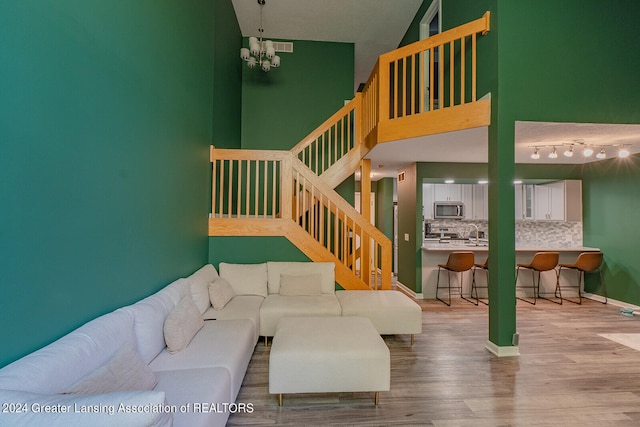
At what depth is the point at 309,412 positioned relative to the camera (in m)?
2.20

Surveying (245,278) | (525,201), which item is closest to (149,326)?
(245,278)

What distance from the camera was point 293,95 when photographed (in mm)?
6312

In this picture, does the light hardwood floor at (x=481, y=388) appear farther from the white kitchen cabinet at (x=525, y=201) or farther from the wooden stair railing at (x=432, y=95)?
the white kitchen cabinet at (x=525, y=201)

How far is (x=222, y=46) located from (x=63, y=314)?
449cm

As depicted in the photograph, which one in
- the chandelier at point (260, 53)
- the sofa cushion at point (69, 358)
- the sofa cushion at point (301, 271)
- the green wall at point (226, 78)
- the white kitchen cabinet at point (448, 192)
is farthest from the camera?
the white kitchen cabinet at point (448, 192)

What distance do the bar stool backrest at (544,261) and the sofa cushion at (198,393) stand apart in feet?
17.9

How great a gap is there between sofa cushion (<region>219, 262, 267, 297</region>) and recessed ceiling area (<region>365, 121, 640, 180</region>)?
2439 mm

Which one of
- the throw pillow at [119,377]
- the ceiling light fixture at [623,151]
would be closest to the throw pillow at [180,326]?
the throw pillow at [119,377]

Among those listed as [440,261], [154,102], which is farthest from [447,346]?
[154,102]

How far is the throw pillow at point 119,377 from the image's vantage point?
1.32 metres

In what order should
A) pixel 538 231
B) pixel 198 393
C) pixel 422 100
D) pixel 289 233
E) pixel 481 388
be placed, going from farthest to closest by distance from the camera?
pixel 538 231 < pixel 289 233 < pixel 422 100 < pixel 481 388 < pixel 198 393

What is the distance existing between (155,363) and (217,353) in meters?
0.39

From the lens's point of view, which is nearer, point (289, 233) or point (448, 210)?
point (289, 233)

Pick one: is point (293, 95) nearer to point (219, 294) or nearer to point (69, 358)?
point (219, 294)
